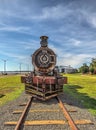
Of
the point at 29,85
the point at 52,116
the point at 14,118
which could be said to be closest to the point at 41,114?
the point at 52,116

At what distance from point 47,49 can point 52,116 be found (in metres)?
6.03

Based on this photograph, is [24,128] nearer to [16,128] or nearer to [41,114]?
[16,128]

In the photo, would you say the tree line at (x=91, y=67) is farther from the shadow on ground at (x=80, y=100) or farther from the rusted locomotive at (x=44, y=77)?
the rusted locomotive at (x=44, y=77)

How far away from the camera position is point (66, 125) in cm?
600

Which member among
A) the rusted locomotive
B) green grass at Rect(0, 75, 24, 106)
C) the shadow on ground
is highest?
the rusted locomotive

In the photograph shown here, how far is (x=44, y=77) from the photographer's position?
36.6 ft

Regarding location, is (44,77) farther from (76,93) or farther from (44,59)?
(76,93)

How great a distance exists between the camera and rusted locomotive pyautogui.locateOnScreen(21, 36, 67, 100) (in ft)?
36.3

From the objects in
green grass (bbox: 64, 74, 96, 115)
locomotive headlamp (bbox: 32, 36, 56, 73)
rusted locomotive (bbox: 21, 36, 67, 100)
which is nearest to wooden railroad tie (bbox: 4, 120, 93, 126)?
green grass (bbox: 64, 74, 96, 115)

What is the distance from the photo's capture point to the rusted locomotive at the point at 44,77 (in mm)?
11078

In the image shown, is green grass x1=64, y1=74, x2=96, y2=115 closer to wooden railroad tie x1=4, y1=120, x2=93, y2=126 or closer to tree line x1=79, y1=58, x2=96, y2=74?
wooden railroad tie x1=4, y1=120, x2=93, y2=126

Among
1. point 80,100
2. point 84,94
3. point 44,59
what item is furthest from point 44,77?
point 84,94

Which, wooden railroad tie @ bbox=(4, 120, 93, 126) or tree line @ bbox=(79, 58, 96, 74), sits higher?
tree line @ bbox=(79, 58, 96, 74)

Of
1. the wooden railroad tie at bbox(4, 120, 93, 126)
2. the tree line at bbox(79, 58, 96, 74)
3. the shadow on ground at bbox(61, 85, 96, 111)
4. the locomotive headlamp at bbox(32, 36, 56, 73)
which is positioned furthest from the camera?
the tree line at bbox(79, 58, 96, 74)
